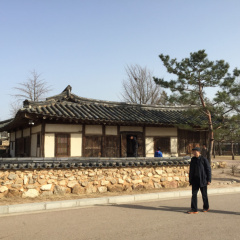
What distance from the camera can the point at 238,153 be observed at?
131 feet

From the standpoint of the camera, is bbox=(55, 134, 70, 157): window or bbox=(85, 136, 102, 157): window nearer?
bbox=(55, 134, 70, 157): window

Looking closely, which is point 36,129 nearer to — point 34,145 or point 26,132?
point 34,145

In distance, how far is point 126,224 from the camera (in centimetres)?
587

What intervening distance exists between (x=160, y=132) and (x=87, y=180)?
7.83 m

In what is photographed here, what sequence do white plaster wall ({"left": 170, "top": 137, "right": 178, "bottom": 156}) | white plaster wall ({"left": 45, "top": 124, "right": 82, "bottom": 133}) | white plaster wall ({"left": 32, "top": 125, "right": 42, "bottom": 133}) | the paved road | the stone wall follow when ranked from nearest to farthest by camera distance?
the paved road, the stone wall, white plaster wall ({"left": 45, "top": 124, "right": 82, "bottom": 133}), white plaster wall ({"left": 32, "top": 125, "right": 42, "bottom": 133}), white plaster wall ({"left": 170, "top": 137, "right": 178, "bottom": 156})

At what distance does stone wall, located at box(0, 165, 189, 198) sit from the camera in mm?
8791

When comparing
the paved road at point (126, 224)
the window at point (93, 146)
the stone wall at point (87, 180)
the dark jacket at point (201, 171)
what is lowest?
the paved road at point (126, 224)

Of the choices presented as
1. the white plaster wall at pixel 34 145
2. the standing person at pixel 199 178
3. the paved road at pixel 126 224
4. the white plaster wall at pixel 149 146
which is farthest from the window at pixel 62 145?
the standing person at pixel 199 178

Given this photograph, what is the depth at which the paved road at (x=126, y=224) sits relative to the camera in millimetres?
5043

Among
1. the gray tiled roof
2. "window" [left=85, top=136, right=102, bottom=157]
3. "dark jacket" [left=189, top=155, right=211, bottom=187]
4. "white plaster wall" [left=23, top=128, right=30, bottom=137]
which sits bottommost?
"dark jacket" [left=189, top=155, right=211, bottom=187]

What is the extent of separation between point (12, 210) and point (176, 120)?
460 inches

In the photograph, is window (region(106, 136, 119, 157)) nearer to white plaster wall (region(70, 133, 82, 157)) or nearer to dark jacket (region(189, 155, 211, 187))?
white plaster wall (region(70, 133, 82, 157))

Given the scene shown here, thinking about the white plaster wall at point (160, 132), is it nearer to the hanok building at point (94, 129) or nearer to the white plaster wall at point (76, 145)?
the hanok building at point (94, 129)

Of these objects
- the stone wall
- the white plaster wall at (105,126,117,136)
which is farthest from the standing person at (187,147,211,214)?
the white plaster wall at (105,126,117,136)
